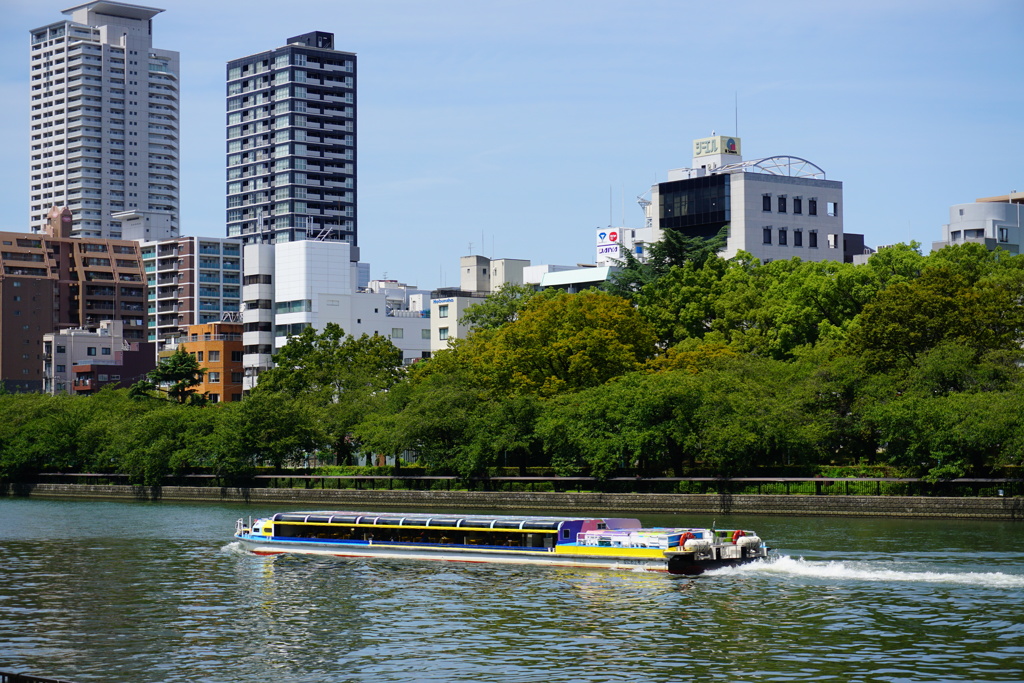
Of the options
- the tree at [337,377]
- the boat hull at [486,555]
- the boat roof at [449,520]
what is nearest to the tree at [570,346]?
the tree at [337,377]

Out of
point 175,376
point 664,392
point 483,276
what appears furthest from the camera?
point 483,276

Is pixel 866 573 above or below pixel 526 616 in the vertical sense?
above

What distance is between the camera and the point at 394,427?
97.1 metres

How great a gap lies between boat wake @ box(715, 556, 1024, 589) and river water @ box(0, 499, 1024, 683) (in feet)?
0.41

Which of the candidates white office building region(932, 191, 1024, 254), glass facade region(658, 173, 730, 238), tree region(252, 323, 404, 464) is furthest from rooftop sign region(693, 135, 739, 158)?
tree region(252, 323, 404, 464)

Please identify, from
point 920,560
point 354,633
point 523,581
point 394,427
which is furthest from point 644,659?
point 394,427

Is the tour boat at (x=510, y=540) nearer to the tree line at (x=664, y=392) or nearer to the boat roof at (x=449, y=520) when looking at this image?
the boat roof at (x=449, y=520)

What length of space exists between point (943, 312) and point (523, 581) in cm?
4036

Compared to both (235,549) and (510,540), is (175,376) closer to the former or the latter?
(235,549)

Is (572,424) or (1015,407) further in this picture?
(572,424)

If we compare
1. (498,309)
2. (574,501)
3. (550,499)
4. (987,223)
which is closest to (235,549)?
(550,499)

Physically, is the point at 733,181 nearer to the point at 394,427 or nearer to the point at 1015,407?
A: the point at 394,427

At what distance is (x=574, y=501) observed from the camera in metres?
84.4

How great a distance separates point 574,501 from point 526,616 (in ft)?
131
